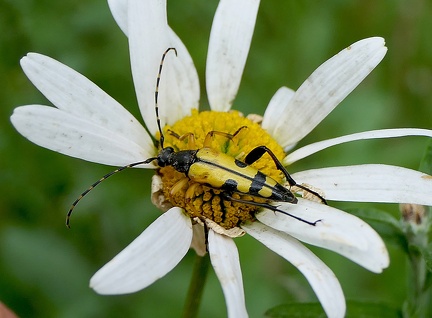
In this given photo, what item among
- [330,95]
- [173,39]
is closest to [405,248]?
[330,95]

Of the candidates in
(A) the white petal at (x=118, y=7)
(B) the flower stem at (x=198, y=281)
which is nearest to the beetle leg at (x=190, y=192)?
(B) the flower stem at (x=198, y=281)

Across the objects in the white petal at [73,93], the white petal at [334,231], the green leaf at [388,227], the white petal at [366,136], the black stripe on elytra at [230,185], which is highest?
the white petal at [366,136]

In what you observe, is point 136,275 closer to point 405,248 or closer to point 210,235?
point 210,235

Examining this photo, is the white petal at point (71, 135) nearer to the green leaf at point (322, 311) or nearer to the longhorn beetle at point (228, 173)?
the longhorn beetle at point (228, 173)

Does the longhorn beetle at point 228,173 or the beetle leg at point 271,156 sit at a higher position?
the beetle leg at point 271,156

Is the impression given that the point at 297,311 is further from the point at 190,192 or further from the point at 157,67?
the point at 157,67

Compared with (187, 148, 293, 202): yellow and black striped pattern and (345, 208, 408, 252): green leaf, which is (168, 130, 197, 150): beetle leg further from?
(345, 208, 408, 252): green leaf
